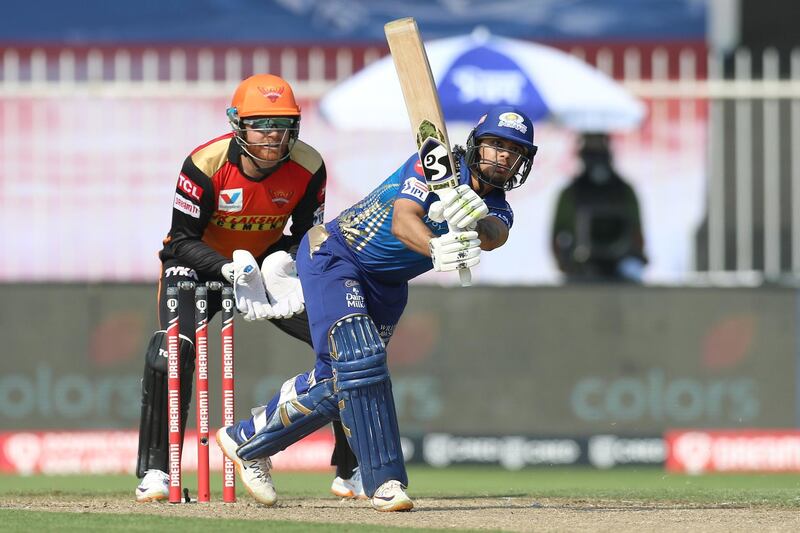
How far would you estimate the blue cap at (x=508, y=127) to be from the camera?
7.11 m

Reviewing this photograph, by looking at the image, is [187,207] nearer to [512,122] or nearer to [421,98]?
[421,98]

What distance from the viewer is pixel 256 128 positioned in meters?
7.84

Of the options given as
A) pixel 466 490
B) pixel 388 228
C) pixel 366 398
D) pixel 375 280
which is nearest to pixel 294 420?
pixel 366 398

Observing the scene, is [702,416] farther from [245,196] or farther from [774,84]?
[245,196]

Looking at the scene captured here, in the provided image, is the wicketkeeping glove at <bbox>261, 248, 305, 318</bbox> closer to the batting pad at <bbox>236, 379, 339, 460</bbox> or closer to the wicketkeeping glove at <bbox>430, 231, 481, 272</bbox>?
the batting pad at <bbox>236, 379, 339, 460</bbox>

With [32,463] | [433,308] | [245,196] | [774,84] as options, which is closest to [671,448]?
[433,308]

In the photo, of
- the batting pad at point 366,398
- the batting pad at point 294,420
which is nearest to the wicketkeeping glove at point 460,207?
the batting pad at point 366,398

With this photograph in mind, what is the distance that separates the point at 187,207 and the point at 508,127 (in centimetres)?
167

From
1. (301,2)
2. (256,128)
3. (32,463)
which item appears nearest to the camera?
(256,128)

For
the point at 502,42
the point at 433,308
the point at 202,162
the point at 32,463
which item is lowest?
the point at 32,463

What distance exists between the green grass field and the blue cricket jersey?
118 cm

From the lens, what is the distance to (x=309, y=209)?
827 centimetres

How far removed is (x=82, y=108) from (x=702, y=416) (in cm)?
488

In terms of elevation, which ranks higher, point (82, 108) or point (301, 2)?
point (301, 2)
